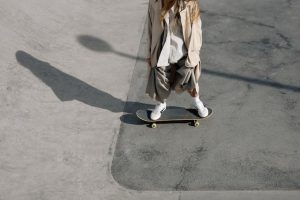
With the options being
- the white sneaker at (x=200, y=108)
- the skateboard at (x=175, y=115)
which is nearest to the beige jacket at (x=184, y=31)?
the white sneaker at (x=200, y=108)

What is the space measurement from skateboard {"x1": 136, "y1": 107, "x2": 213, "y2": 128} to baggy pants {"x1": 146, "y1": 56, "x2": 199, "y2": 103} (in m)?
0.40

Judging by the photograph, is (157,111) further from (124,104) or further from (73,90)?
(73,90)

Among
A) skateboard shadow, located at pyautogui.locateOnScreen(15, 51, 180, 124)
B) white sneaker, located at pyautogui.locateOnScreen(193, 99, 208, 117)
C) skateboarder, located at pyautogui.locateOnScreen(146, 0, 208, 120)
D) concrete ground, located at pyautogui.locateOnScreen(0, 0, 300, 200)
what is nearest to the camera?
skateboarder, located at pyautogui.locateOnScreen(146, 0, 208, 120)

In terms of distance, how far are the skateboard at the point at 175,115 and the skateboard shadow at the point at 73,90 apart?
206 mm

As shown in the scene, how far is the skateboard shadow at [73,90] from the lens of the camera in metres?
7.82

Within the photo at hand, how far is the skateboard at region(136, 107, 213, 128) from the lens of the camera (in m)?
7.30

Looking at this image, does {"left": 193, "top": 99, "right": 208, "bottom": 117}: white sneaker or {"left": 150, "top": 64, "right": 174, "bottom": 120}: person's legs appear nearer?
{"left": 150, "top": 64, "right": 174, "bottom": 120}: person's legs

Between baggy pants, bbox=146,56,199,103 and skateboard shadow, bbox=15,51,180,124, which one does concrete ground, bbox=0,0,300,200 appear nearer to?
skateboard shadow, bbox=15,51,180,124

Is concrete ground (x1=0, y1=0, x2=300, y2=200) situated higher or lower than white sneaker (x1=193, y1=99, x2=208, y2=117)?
lower

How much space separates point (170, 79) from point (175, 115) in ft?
2.22

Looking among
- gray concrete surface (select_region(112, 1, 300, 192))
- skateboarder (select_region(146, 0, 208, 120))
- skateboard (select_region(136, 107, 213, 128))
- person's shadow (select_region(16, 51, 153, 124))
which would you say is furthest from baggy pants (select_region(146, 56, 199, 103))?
person's shadow (select_region(16, 51, 153, 124))

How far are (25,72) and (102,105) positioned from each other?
1.40m

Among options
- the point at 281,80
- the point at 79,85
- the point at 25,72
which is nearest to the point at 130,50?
the point at 79,85

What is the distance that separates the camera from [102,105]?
7.88 meters
